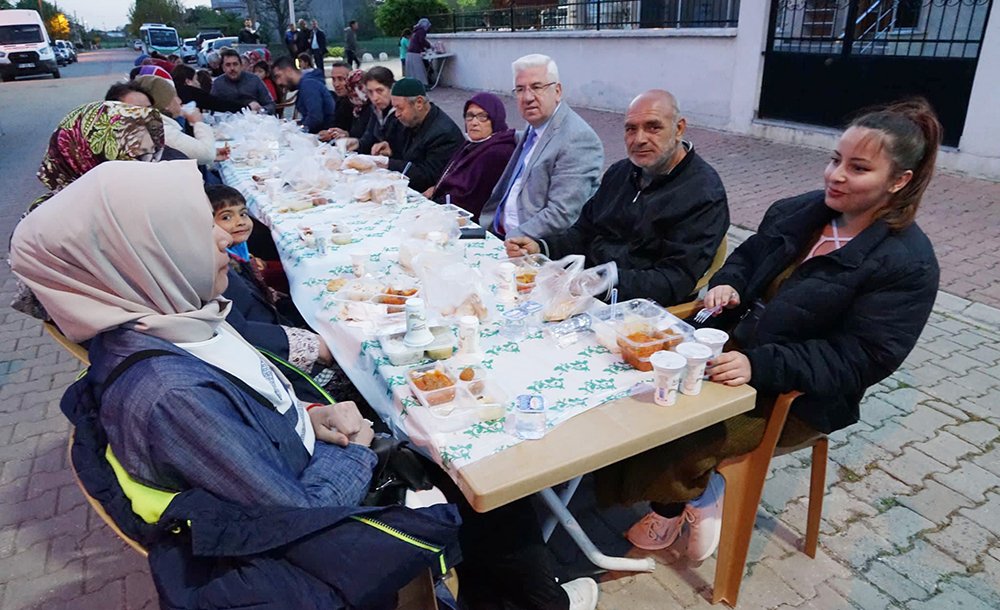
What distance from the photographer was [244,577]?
3.99ft

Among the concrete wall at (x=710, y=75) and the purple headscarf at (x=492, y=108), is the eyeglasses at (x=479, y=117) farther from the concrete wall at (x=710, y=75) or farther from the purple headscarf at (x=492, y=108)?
the concrete wall at (x=710, y=75)

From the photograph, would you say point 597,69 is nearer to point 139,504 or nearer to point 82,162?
Answer: point 82,162

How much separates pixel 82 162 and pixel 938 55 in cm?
813

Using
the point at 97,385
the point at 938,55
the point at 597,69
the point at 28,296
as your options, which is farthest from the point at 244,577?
the point at 597,69

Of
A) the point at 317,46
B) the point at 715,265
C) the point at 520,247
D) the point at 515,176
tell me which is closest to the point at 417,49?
the point at 317,46

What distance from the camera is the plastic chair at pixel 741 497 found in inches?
75.9

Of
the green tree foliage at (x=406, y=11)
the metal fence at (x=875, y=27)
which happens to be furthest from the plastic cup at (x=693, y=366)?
the green tree foliage at (x=406, y=11)

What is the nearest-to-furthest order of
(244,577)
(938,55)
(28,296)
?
(244,577), (28,296), (938,55)

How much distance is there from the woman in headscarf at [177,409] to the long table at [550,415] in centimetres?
18

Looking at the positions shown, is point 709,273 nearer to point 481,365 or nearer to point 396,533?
point 481,365

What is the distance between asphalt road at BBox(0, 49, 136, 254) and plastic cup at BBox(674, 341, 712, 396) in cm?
619

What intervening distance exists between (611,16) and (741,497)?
11637 millimetres

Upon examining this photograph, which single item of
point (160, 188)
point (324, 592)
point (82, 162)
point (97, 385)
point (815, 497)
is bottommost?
point (815, 497)

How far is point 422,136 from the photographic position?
4.76 metres
